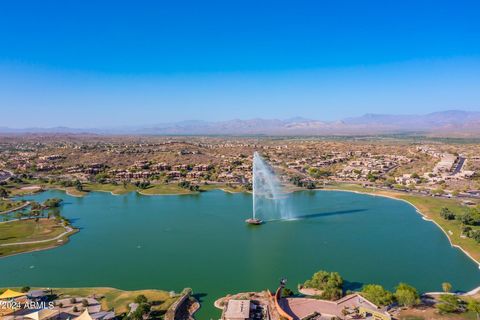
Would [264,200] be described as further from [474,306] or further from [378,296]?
[474,306]

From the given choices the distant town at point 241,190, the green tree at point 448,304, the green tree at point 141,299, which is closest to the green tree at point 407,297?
the distant town at point 241,190

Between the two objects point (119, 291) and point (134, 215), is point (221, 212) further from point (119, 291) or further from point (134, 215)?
point (119, 291)

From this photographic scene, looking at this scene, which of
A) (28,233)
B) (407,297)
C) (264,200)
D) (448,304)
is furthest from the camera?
(264,200)

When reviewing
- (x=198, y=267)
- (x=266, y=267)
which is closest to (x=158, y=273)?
(x=198, y=267)

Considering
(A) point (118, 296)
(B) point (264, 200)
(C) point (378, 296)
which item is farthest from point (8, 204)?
(C) point (378, 296)

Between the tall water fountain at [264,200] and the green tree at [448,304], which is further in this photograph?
the tall water fountain at [264,200]

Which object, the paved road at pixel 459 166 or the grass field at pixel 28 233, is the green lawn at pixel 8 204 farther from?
the paved road at pixel 459 166

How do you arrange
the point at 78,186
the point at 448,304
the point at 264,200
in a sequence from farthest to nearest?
the point at 78,186
the point at 264,200
the point at 448,304
